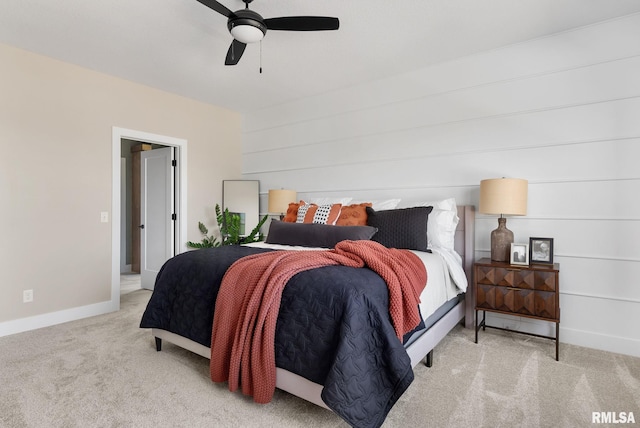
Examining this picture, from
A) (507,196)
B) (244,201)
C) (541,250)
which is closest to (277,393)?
(507,196)

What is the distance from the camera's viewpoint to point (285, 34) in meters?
2.95

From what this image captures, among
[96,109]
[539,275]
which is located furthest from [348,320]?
[96,109]

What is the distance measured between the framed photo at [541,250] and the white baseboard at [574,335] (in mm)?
570

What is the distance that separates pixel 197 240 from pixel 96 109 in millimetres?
2002

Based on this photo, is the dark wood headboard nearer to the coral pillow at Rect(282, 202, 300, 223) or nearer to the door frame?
the coral pillow at Rect(282, 202, 300, 223)

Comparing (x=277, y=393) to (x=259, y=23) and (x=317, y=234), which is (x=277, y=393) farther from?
(x=259, y=23)

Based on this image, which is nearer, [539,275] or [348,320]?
[348,320]

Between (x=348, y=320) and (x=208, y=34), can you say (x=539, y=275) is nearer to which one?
(x=348, y=320)

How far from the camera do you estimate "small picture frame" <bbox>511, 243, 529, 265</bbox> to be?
2.81 metres

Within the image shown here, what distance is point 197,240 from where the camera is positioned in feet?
16.0

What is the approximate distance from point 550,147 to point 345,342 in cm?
262

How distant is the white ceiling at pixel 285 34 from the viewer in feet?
8.43

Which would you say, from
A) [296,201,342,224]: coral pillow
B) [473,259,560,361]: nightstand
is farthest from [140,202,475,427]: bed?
[296,201,342,224]: coral pillow

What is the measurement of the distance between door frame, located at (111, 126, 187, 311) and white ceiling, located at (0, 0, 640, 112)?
65cm
